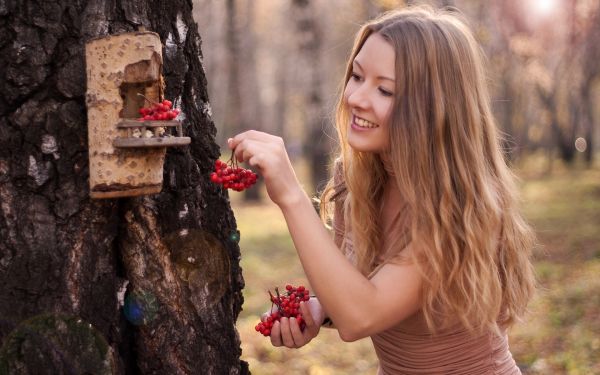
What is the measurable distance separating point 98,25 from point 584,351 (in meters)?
4.57

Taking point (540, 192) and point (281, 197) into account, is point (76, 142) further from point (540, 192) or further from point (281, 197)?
point (540, 192)

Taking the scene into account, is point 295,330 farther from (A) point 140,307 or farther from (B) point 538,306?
(B) point 538,306

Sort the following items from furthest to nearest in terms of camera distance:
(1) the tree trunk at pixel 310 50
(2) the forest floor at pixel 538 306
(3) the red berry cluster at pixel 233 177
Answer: (1) the tree trunk at pixel 310 50 < (2) the forest floor at pixel 538 306 < (3) the red berry cluster at pixel 233 177

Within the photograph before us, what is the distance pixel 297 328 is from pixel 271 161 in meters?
0.66

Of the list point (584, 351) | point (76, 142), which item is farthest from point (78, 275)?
point (584, 351)

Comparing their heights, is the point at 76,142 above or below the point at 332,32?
above

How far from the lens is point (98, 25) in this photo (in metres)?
1.94

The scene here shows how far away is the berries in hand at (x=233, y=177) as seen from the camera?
1.99 m

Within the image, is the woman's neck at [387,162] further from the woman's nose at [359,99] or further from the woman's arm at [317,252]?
the woman's arm at [317,252]

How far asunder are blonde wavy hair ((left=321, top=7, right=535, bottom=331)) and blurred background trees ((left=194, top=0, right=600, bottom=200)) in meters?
1.07

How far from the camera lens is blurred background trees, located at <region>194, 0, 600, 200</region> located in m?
12.0

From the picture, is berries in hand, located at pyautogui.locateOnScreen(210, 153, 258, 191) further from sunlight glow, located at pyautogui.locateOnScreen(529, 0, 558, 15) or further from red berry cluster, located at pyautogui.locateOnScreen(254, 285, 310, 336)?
sunlight glow, located at pyautogui.locateOnScreen(529, 0, 558, 15)

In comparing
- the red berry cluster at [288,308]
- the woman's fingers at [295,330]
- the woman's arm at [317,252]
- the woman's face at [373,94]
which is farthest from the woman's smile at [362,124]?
the woman's fingers at [295,330]

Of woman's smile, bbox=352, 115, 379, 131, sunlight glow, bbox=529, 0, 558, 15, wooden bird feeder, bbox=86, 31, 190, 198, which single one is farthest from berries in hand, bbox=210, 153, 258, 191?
sunlight glow, bbox=529, 0, 558, 15
